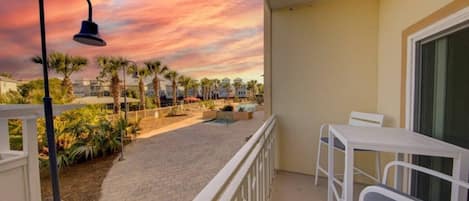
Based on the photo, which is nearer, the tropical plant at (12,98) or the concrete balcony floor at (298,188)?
the concrete balcony floor at (298,188)

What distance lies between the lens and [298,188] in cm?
225

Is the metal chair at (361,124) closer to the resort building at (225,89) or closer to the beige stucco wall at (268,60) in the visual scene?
the beige stucco wall at (268,60)

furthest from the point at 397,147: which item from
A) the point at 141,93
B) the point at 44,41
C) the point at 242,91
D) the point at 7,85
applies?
the point at 242,91

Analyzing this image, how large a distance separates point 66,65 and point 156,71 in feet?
17.1

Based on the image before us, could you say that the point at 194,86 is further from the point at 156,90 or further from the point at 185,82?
the point at 156,90

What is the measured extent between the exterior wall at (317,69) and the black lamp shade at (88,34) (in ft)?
6.90

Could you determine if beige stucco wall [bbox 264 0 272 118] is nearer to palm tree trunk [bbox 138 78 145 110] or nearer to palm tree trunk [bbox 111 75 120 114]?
palm tree trunk [bbox 111 75 120 114]

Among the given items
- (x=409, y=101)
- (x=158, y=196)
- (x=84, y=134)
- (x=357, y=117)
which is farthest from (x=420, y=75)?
(x=84, y=134)

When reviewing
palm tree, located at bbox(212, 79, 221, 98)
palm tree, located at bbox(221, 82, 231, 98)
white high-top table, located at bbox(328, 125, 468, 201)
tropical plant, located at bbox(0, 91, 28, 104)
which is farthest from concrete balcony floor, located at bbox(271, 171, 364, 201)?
palm tree, located at bbox(212, 79, 221, 98)

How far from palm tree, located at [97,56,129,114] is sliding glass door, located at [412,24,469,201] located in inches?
384

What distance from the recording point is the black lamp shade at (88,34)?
225 centimetres

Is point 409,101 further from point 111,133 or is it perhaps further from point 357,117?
point 111,133

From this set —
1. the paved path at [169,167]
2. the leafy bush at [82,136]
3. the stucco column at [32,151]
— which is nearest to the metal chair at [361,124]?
the paved path at [169,167]

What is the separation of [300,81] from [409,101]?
114 cm
